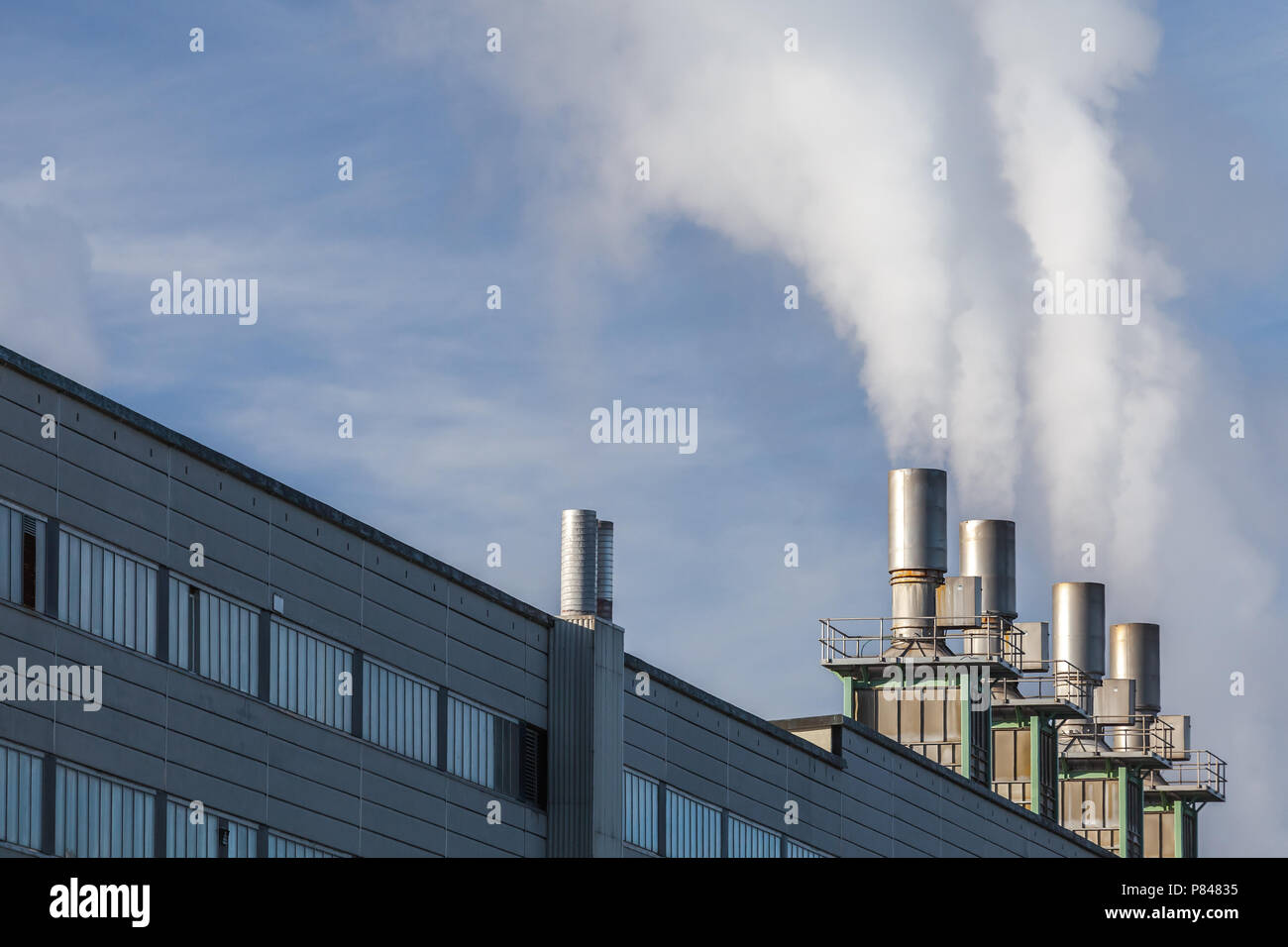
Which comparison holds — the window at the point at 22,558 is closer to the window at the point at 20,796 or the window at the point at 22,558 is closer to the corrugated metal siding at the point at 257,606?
the corrugated metal siding at the point at 257,606

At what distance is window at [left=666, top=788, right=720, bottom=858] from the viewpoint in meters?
47.1

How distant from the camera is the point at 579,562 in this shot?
150ft

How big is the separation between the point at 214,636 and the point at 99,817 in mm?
4005

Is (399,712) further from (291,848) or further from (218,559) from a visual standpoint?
(218,559)

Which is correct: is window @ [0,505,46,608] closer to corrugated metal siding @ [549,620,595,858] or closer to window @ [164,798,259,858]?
window @ [164,798,259,858]

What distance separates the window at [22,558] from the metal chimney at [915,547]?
143 ft

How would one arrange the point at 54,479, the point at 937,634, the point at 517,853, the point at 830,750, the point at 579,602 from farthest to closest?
1. the point at 937,634
2. the point at 830,750
3. the point at 579,602
4. the point at 517,853
5. the point at 54,479

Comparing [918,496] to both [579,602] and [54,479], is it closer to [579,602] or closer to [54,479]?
[579,602]

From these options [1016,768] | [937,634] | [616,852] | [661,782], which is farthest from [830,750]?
[1016,768]

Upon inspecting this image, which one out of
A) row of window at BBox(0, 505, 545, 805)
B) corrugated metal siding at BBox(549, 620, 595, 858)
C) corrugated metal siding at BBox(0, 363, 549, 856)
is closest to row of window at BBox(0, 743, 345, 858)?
corrugated metal siding at BBox(0, 363, 549, 856)

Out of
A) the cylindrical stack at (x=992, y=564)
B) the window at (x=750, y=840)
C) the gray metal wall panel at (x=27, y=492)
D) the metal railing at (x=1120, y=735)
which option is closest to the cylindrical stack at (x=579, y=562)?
the window at (x=750, y=840)

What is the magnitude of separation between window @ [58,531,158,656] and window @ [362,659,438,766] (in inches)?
232

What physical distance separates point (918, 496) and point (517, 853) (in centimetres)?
3363
